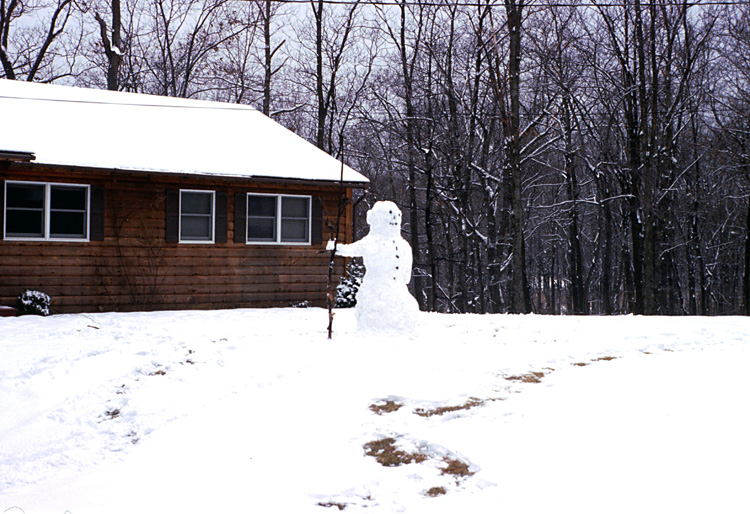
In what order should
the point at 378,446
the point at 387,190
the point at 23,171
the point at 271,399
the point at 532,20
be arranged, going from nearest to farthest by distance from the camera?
the point at 378,446
the point at 271,399
the point at 23,171
the point at 532,20
the point at 387,190

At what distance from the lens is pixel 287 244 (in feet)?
49.3

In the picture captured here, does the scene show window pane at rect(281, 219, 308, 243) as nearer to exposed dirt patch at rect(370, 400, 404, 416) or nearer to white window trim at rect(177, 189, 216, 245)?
white window trim at rect(177, 189, 216, 245)

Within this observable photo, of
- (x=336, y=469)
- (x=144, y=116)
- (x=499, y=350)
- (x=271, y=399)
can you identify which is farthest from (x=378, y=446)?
(x=144, y=116)

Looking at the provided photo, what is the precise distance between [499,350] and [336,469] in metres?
4.74

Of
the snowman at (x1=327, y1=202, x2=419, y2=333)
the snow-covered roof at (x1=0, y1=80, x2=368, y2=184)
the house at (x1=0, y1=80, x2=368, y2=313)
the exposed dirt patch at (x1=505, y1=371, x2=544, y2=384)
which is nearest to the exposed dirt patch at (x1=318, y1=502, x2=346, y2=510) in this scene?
the exposed dirt patch at (x1=505, y1=371, x2=544, y2=384)

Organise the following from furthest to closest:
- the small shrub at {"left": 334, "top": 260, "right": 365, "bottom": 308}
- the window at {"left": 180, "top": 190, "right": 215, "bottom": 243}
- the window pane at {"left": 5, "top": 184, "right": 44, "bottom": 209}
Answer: the small shrub at {"left": 334, "top": 260, "right": 365, "bottom": 308} < the window at {"left": 180, "top": 190, "right": 215, "bottom": 243} < the window pane at {"left": 5, "top": 184, "right": 44, "bottom": 209}

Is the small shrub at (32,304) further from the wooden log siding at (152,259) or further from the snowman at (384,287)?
the snowman at (384,287)

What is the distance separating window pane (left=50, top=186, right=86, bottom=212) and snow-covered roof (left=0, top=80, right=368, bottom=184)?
2.70 ft

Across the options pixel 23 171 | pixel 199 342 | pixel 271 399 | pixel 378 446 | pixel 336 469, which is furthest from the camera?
pixel 23 171

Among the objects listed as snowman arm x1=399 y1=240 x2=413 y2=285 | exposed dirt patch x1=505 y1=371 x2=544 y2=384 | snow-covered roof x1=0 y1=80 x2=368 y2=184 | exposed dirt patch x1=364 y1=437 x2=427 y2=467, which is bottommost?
exposed dirt patch x1=364 y1=437 x2=427 y2=467

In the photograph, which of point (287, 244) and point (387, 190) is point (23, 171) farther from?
point (387, 190)

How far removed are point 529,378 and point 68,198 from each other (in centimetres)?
1078

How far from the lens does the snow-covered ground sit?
407 cm

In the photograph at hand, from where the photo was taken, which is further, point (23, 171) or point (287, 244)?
point (287, 244)
